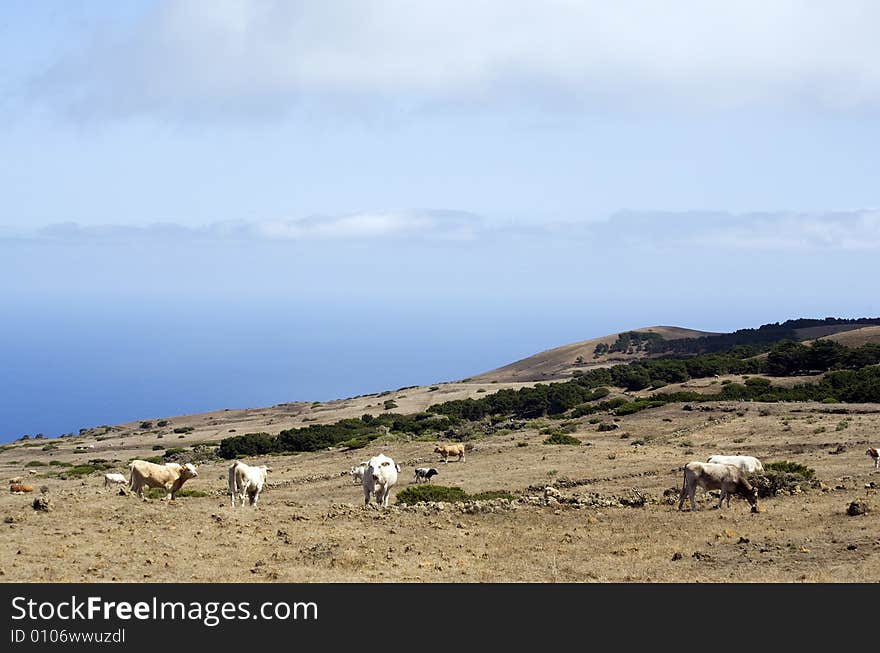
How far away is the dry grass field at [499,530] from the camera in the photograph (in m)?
15.7

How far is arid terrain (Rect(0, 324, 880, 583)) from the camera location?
15695 mm

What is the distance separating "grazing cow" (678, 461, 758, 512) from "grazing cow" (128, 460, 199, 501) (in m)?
14.0

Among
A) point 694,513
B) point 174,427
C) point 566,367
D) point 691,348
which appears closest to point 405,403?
point 174,427

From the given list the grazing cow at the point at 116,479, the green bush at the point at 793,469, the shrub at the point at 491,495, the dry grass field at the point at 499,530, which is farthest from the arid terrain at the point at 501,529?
the grazing cow at the point at 116,479

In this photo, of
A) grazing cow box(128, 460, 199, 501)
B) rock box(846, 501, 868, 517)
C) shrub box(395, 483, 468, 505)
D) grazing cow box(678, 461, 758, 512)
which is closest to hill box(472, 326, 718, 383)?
shrub box(395, 483, 468, 505)

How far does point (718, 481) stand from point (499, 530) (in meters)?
6.01

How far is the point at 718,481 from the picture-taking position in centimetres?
2181

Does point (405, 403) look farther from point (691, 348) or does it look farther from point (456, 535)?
point (456, 535)

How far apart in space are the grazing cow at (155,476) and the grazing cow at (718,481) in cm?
1401

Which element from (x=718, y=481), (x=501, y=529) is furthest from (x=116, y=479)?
(x=718, y=481)

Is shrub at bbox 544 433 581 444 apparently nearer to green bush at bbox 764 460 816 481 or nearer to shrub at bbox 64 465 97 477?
green bush at bbox 764 460 816 481

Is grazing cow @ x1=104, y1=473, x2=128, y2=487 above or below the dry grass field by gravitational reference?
above

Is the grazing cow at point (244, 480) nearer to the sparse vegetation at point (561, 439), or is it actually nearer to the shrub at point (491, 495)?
the shrub at point (491, 495)

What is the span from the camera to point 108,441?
67938 millimetres
